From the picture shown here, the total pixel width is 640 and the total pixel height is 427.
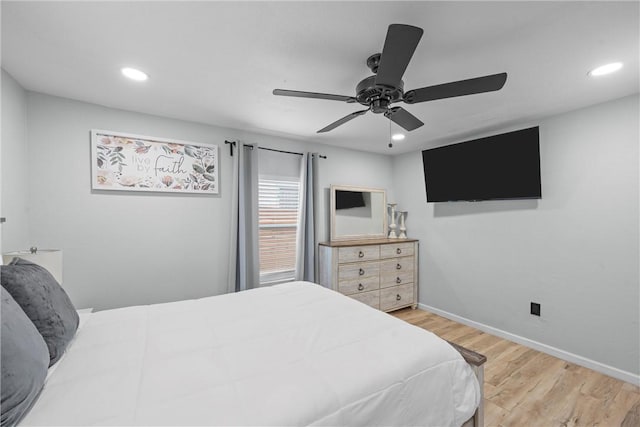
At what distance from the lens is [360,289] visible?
11.2 feet

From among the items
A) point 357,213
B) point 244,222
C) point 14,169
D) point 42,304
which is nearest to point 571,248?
point 357,213

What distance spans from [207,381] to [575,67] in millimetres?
2756

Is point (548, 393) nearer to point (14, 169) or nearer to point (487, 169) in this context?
point (487, 169)

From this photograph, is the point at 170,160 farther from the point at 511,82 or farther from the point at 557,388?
the point at 557,388

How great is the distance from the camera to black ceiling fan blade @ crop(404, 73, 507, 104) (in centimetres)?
136

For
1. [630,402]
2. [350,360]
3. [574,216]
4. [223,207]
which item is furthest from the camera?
[223,207]

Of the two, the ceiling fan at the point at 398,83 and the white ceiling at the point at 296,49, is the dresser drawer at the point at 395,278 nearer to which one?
the white ceiling at the point at 296,49

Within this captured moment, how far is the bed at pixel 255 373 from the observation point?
2.88ft

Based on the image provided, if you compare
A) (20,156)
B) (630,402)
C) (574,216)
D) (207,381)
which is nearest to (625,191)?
(574,216)

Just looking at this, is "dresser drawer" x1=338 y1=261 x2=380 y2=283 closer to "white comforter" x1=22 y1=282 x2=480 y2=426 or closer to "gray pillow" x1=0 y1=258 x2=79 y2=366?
"white comforter" x1=22 y1=282 x2=480 y2=426

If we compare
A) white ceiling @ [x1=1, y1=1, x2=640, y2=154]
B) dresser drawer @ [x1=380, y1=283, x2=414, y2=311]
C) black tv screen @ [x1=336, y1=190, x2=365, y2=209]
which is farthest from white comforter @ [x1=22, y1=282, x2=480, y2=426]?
black tv screen @ [x1=336, y1=190, x2=365, y2=209]

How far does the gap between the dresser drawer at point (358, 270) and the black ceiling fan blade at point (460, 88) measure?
2233 mm

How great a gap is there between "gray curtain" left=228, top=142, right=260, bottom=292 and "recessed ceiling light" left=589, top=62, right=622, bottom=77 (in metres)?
2.89

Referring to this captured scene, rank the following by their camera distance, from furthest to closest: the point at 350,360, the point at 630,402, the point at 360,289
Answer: the point at 360,289, the point at 630,402, the point at 350,360
